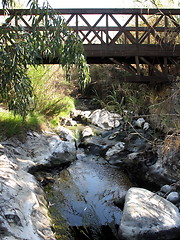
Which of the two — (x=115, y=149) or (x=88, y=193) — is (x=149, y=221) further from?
(x=115, y=149)

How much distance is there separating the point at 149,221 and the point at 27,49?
228 centimetres

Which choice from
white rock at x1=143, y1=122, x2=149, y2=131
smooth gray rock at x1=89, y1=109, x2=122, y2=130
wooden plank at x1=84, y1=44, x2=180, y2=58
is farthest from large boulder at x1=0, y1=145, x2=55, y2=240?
smooth gray rock at x1=89, y1=109, x2=122, y2=130

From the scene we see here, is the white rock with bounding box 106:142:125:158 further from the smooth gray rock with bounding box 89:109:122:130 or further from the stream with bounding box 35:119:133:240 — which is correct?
the smooth gray rock with bounding box 89:109:122:130

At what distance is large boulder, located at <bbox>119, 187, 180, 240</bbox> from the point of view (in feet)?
9.45

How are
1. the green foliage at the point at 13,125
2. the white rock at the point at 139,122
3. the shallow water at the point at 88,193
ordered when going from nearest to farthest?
the shallow water at the point at 88,193 → the green foliage at the point at 13,125 → the white rock at the point at 139,122

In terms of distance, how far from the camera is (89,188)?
4379 mm

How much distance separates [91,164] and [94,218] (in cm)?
202

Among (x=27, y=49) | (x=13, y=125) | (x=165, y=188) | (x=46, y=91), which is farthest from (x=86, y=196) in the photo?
(x=46, y=91)

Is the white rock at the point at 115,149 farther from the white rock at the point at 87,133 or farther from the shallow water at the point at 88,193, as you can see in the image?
the white rock at the point at 87,133

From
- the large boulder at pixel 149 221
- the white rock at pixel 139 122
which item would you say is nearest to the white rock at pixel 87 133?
the white rock at pixel 139 122

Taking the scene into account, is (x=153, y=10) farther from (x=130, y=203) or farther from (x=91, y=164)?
(x=130, y=203)

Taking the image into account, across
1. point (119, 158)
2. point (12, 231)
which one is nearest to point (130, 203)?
point (12, 231)

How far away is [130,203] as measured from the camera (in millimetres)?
3234

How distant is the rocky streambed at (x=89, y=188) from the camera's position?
2883 mm
